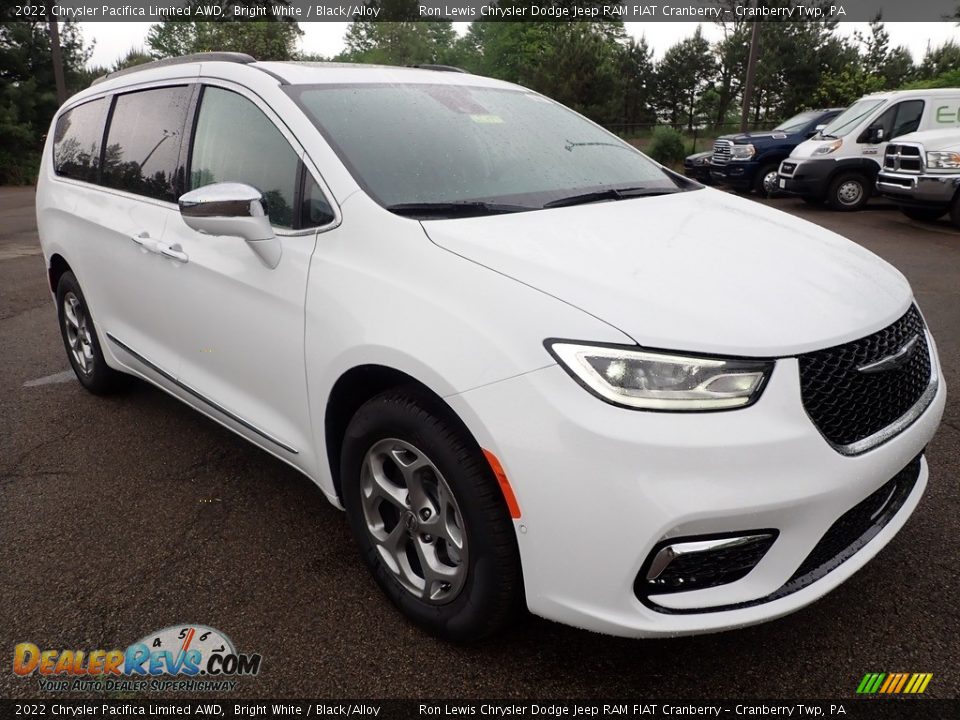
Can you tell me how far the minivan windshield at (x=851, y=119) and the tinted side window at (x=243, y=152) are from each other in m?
11.8

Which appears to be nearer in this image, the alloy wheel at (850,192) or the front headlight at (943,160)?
the front headlight at (943,160)

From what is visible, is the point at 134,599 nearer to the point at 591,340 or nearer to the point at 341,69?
the point at 591,340

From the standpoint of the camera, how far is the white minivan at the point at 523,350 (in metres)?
1.77

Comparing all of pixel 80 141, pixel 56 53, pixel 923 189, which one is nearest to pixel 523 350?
pixel 80 141

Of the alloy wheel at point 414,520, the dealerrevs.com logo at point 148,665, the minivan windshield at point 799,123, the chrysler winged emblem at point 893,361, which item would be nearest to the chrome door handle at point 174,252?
the alloy wheel at point 414,520

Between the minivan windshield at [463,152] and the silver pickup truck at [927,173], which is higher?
the minivan windshield at [463,152]

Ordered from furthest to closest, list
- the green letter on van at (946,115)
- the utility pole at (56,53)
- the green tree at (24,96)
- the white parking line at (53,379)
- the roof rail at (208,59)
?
the green tree at (24,96) < the utility pole at (56,53) < the green letter on van at (946,115) < the white parking line at (53,379) < the roof rail at (208,59)

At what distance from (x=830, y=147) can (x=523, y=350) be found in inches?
477

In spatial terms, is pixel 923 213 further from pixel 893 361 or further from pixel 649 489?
pixel 649 489

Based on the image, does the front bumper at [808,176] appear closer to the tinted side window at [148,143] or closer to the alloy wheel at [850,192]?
the alloy wheel at [850,192]

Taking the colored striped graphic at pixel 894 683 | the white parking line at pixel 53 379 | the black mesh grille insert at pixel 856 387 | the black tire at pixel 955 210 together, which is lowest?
the white parking line at pixel 53 379

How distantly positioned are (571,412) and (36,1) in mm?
25802

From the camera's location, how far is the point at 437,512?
2184 mm

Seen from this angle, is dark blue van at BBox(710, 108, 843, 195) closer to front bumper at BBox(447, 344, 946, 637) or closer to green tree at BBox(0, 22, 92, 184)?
front bumper at BBox(447, 344, 946, 637)
